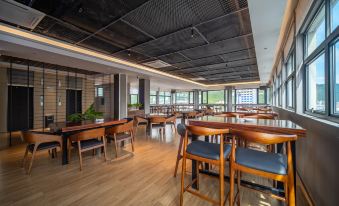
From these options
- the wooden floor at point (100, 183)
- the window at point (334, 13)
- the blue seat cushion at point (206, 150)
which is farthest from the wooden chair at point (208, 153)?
the window at point (334, 13)

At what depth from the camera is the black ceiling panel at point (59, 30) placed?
2.82m

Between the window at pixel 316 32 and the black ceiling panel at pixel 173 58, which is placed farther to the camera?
the black ceiling panel at pixel 173 58

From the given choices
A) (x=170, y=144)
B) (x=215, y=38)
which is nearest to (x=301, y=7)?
(x=215, y=38)

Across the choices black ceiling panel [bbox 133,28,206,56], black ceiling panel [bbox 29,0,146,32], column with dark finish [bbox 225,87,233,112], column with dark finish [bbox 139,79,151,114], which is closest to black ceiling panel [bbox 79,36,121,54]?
black ceiling panel [bbox 133,28,206,56]

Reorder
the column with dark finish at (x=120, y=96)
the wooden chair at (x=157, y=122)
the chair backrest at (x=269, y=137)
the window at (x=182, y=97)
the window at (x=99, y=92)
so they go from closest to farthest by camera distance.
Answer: the chair backrest at (x=269, y=137) < the wooden chair at (x=157, y=122) < the column with dark finish at (x=120, y=96) < the window at (x=99, y=92) < the window at (x=182, y=97)

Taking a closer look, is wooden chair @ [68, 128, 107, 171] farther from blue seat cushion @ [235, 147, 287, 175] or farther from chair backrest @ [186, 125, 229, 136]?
blue seat cushion @ [235, 147, 287, 175]

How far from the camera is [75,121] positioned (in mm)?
3738

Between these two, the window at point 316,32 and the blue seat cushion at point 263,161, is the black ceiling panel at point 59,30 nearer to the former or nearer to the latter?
the blue seat cushion at point 263,161

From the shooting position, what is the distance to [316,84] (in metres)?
2.25

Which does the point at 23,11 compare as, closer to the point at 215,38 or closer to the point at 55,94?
the point at 215,38

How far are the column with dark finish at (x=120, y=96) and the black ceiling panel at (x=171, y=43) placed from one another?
2.35m

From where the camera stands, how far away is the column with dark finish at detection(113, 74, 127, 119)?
20.8ft

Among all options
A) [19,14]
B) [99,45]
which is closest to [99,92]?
[99,45]

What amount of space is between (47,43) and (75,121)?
191 cm
